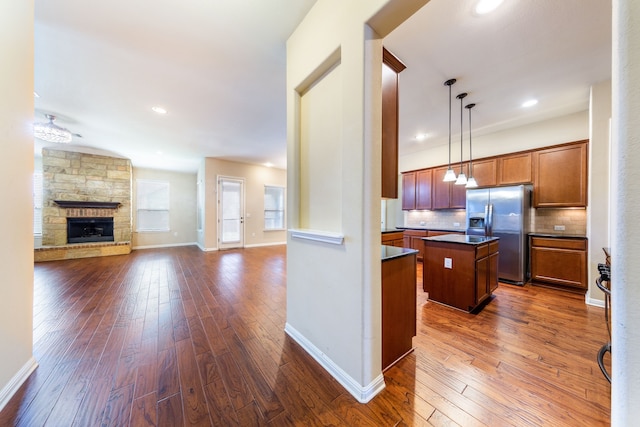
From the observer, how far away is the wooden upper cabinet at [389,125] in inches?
62.2

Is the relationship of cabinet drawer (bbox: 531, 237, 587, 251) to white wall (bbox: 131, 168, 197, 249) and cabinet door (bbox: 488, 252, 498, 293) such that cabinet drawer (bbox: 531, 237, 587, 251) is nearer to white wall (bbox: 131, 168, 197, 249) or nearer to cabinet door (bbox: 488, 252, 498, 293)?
cabinet door (bbox: 488, 252, 498, 293)

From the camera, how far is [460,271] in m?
2.58

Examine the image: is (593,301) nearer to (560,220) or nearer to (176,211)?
(560,220)

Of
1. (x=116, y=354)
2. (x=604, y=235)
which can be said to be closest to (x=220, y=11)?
(x=116, y=354)

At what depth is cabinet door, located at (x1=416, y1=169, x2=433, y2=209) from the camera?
511 centimetres

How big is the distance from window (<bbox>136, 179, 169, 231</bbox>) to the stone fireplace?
70 cm

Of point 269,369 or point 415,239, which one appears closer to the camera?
point 269,369

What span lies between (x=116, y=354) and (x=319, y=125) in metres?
2.50

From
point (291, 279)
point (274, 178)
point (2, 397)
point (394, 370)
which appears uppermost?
point (274, 178)

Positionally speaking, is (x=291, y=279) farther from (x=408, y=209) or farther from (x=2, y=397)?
(x=408, y=209)

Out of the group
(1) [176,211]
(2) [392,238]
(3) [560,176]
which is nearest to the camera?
(3) [560,176]

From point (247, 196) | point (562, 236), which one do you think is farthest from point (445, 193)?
point (247, 196)

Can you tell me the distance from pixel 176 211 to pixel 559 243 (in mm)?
9625

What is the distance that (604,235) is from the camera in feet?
8.87
